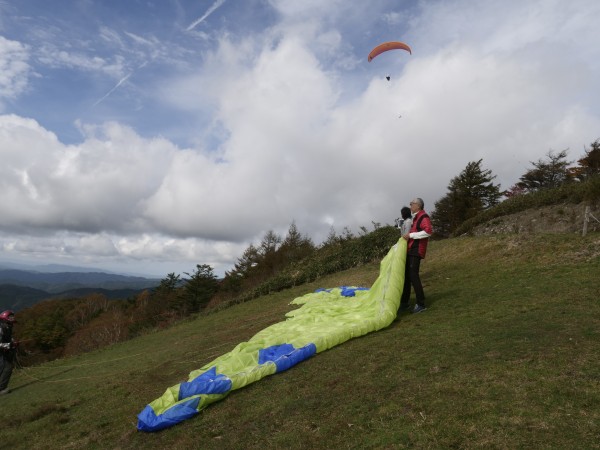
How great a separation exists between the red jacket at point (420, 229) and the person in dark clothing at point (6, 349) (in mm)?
10012

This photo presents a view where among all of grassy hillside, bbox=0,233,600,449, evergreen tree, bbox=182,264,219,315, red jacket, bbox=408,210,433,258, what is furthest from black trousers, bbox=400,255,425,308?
evergreen tree, bbox=182,264,219,315

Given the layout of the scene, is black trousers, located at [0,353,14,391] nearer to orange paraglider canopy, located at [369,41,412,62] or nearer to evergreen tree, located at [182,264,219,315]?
orange paraglider canopy, located at [369,41,412,62]

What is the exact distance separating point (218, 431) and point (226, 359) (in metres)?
1.86

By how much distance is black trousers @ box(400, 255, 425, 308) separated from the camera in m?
7.53

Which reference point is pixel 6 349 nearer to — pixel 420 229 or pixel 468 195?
pixel 420 229

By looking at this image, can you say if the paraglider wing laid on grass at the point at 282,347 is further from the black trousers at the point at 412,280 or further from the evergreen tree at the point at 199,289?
the evergreen tree at the point at 199,289

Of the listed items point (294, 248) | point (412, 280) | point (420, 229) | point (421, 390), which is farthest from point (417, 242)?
point (294, 248)

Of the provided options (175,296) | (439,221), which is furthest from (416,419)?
(175,296)

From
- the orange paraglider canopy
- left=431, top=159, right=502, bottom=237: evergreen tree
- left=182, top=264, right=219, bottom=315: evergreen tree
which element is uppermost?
the orange paraglider canopy

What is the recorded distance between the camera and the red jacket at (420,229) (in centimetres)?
751

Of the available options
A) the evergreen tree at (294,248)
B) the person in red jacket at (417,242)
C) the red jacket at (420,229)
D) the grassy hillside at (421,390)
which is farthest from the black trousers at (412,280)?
the evergreen tree at (294,248)

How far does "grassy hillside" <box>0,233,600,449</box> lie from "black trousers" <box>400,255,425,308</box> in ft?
1.37

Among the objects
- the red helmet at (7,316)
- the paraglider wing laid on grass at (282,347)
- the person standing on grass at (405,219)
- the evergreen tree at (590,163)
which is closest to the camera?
the paraglider wing laid on grass at (282,347)

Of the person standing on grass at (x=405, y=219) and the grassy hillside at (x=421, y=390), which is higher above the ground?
the person standing on grass at (x=405, y=219)
